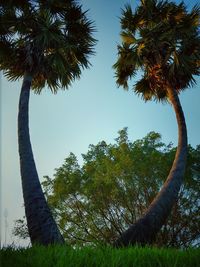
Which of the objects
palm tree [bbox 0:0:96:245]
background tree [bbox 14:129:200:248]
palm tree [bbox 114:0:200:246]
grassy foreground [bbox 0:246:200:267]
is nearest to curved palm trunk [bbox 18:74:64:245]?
palm tree [bbox 0:0:96:245]

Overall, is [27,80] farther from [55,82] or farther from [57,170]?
[57,170]

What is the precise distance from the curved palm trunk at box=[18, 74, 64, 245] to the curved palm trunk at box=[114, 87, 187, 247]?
5.61 ft

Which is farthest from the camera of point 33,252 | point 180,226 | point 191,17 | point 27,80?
point 180,226

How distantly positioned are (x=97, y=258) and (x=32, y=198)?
5.22 m

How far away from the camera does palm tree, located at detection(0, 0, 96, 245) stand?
12.0 meters

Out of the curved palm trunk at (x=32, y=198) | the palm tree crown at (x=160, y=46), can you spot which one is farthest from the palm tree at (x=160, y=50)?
the curved palm trunk at (x=32, y=198)

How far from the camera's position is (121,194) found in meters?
19.4

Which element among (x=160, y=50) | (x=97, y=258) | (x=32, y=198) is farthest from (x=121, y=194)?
(x=97, y=258)

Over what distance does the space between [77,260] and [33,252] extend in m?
1.12

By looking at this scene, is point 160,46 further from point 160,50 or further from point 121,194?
point 121,194

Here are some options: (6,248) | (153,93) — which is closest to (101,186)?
(153,93)

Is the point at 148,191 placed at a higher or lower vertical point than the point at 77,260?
higher

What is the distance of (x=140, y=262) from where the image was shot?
4.78 m

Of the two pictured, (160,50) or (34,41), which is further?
(160,50)
